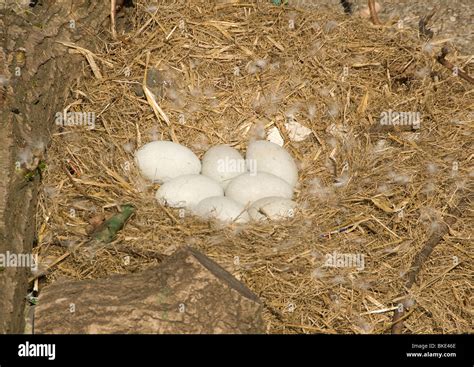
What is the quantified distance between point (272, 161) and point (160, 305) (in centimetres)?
142

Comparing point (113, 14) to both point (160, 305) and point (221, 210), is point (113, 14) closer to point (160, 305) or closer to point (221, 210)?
point (221, 210)

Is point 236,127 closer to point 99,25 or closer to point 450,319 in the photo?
point 99,25

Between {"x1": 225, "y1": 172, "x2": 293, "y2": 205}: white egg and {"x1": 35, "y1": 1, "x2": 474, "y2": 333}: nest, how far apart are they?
0.16 metres

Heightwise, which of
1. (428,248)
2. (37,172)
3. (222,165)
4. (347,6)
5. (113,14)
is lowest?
(428,248)

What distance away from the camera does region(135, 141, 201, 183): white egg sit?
4.19 metres

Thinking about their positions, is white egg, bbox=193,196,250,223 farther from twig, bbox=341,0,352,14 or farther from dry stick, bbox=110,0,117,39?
twig, bbox=341,0,352,14

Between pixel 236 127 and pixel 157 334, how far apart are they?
6.46 ft

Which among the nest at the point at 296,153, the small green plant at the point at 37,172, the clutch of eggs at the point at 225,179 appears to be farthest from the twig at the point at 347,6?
the small green plant at the point at 37,172

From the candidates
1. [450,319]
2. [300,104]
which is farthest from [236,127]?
[450,319]

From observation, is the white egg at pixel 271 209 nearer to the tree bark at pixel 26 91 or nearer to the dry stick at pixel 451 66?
the tree bark at pixel 26 91

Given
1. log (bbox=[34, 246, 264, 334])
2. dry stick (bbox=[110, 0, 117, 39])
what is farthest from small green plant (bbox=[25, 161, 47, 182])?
dry stick (bbox=[110, 0, 117, 39])

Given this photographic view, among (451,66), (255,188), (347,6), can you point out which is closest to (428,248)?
(255,188)

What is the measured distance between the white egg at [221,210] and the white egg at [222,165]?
1.10 ft

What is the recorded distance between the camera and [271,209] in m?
3.90
